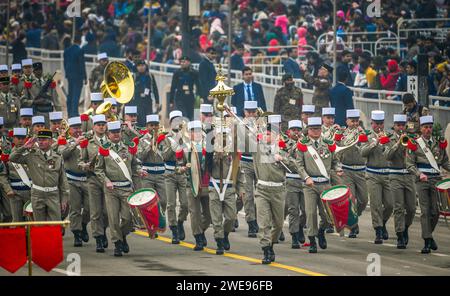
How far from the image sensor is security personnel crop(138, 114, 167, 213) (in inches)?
1089

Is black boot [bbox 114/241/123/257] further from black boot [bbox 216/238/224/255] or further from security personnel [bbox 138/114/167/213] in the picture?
security personnel [bbox 138/114/167/213]

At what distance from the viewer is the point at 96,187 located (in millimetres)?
26469

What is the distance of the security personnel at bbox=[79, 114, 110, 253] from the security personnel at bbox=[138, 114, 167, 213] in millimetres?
1359

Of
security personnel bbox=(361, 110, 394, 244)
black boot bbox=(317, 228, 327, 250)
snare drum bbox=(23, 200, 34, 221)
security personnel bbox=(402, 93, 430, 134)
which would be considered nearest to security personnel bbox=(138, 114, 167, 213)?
snare drum bbox=(23, 200, 34, 221)

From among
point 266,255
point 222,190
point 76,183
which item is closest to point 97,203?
point 76,183

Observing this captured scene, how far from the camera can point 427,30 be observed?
3881 cm

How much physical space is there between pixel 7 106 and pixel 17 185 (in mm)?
6897

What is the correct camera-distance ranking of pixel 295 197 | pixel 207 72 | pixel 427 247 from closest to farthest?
pixel 427 247 < pixel 295 197 < pixel 207 72

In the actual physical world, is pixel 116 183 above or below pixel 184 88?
below

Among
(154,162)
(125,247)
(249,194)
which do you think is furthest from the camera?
(249,194)

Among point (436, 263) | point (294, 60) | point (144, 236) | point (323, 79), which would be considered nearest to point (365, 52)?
point (294, 60)

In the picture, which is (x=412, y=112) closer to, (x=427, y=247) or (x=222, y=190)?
(x=427, y=247)

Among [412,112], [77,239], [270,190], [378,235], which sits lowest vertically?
[378,235]

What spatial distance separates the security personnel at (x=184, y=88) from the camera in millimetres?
36000
